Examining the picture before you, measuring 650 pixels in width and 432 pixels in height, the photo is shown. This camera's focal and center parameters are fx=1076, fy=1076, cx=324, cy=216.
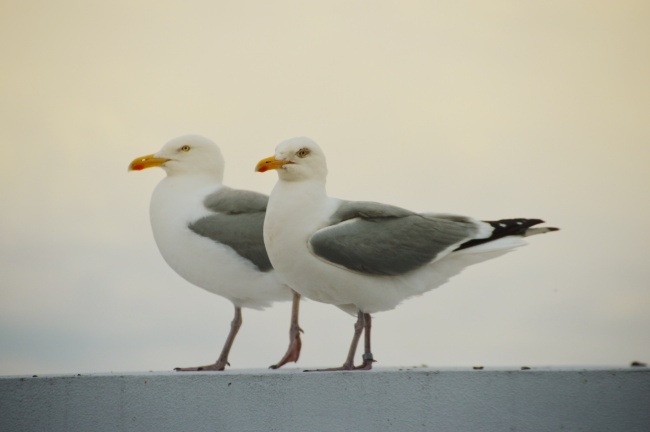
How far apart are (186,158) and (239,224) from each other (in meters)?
0.95

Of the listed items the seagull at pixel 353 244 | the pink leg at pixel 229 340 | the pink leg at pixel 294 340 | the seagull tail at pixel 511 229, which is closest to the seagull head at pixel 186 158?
the pink leg at pixel 229 340

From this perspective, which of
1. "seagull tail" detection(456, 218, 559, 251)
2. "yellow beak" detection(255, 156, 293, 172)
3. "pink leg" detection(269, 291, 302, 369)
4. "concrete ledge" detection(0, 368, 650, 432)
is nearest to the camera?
"concrete ledge" detection(0, 368, 650, 432)

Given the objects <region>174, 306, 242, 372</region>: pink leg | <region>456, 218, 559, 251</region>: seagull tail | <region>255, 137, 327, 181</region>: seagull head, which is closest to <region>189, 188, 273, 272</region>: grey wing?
<region>174, 306, 242, 372</region>: pink leg

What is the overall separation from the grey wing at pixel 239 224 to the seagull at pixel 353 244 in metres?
1.04

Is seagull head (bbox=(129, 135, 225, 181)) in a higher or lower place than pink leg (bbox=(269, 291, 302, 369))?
higher

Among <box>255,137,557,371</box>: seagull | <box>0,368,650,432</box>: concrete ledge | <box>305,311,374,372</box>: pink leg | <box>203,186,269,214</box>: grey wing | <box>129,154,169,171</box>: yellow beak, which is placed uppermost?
<box>129,154,169,171</box>: yellow beak

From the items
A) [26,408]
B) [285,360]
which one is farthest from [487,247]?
[26,408]

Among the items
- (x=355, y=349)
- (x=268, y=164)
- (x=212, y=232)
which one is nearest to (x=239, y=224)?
(x=212, y=232)

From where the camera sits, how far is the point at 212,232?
377 inches

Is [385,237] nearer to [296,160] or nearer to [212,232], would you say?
[296,160]

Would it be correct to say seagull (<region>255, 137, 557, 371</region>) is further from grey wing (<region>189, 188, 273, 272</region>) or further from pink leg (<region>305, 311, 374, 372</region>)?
grey wing (<region>189, 188, 273, 272</region>)

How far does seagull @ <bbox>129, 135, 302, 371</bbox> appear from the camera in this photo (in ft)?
31.2

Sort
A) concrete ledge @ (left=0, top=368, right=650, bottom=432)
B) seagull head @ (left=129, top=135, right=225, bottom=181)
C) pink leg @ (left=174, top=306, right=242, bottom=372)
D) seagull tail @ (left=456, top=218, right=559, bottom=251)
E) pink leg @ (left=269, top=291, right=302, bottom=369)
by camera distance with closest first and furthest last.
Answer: concrete ledge @ (left=0, top=368, right=650, bottom=432) → seagull tail @ (left=456, top=218, right=559, bottom=251) → pink leg @ (left=269, top=291, right=302, bottom=369) → pink leg @ (left=174, top=306, right=242, bottom=372) → seagull head @ (left=129, top=135, right=225, bottom=181)

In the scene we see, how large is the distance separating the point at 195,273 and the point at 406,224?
2.06 m
